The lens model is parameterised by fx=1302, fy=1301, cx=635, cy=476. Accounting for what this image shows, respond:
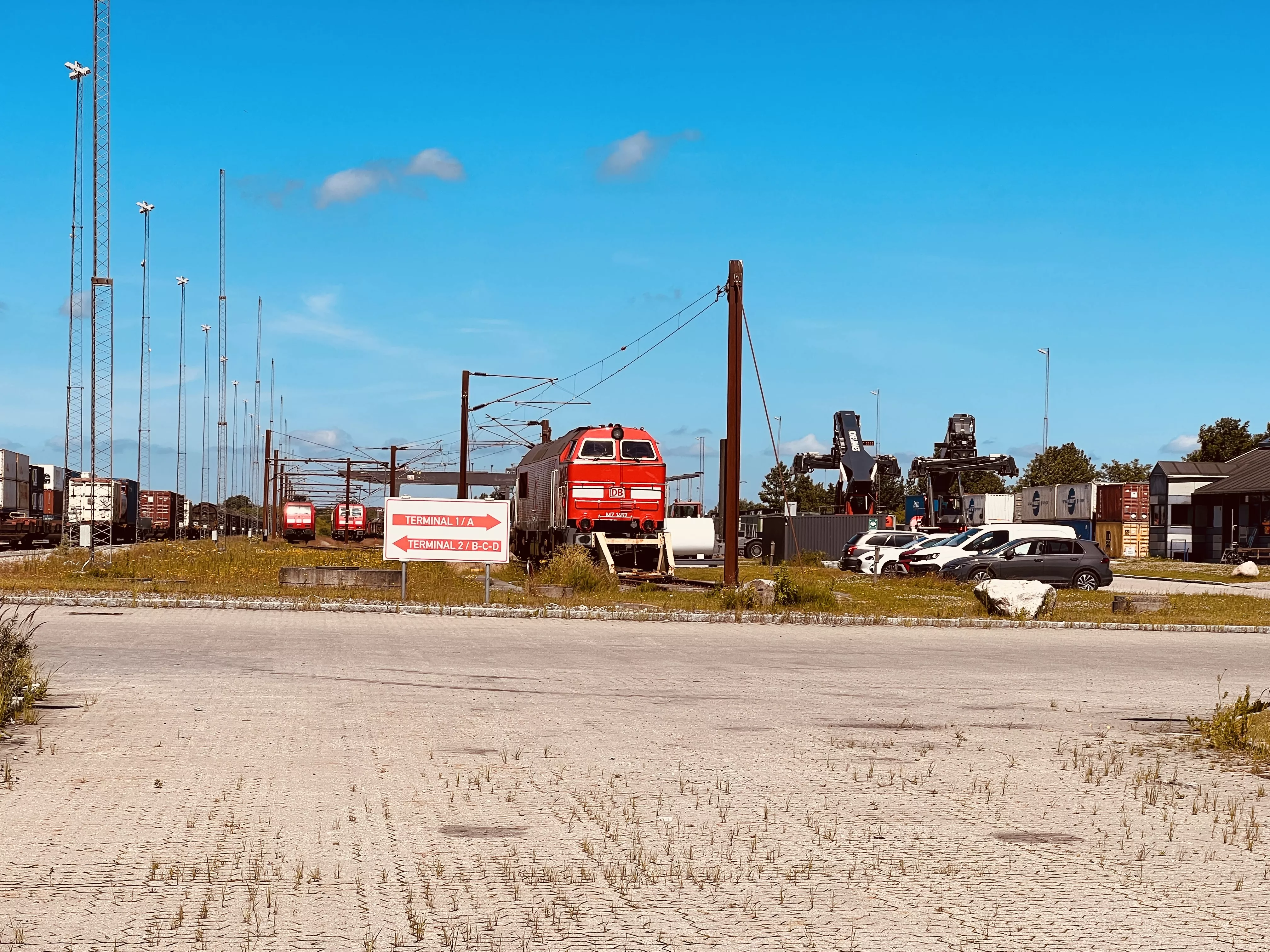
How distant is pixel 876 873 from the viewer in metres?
6.34

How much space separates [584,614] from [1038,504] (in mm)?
68550

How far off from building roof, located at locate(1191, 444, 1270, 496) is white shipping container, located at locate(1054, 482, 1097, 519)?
8309 millimetres

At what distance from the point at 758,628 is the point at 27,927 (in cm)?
1839

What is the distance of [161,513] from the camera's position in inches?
3617

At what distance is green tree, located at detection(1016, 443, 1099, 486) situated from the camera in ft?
434

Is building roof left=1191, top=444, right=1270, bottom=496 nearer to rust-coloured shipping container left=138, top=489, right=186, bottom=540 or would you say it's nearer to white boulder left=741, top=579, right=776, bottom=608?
white boulder left=741, top=579, right=776, bottom=608

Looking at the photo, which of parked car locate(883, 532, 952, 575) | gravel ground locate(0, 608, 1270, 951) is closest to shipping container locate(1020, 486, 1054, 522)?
parked car locate(883, 532, 952, 575)

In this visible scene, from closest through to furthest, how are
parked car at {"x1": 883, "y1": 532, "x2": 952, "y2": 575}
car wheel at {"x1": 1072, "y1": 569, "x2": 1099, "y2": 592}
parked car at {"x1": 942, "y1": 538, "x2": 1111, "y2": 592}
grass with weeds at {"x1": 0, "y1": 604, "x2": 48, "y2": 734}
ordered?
grass with weeds at {"x1": 0, "y1": 604, "x2": 48, "y2": 734} → parked car at {"x1": 942, "y1": 538, "x2": 1111, "y2": 592} → car wheel at {"x1": 1072, "y1": 569, "x2": 1099, "y2": 592} → parked car at {"x1": 883, "y1": 532, "x2": 952, "y2": 575}

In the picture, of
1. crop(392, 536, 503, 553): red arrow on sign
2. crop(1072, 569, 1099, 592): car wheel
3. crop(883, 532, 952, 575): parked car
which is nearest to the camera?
crop(392, 536, 503, 553): red arrow on sign

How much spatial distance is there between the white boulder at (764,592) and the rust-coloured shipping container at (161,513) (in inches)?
2755

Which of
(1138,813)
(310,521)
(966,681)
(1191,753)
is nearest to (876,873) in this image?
(1138,813)

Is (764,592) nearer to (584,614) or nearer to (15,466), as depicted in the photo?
(584,614)

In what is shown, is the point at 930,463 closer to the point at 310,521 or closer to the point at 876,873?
the point at 310,521

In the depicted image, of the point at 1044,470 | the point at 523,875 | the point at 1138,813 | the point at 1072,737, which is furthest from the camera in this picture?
the point at 1044,470
